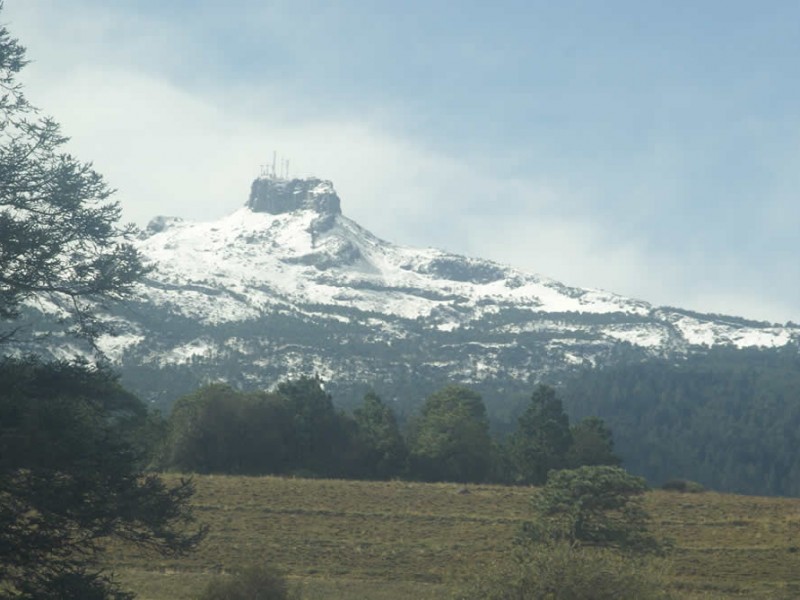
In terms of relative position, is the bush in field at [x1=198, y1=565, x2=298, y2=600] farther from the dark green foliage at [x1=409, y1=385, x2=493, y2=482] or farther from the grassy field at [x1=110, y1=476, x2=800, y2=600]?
the dark green foliage at [x1=409, y1=385, x2=493, y2=482]

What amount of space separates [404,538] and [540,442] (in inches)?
1527

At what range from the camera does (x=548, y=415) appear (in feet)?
302

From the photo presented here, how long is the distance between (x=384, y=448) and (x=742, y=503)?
1291 inches

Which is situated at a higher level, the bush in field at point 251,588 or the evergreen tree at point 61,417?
the evergreen tree at point 61,417

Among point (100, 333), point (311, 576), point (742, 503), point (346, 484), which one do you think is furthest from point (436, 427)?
point (100, 333)

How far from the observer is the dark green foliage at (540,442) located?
85375 mm

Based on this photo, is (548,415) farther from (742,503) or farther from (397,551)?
(397,551)

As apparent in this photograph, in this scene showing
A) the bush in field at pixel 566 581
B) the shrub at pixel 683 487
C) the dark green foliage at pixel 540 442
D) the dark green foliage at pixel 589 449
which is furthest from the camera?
the dark green foliage at pixel 589 449

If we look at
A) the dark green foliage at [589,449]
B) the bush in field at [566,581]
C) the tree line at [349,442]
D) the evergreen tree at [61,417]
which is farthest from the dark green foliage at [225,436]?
the evergreen tree at [61,417]

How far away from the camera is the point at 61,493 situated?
1844 cm

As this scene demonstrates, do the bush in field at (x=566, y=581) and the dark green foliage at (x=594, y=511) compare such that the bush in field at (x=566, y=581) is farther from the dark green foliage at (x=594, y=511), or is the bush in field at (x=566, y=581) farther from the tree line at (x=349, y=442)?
the tree line at (x=349, y=442)

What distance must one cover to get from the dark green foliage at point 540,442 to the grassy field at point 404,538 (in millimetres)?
23282

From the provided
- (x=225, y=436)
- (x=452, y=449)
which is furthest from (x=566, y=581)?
(x=452, y=449)

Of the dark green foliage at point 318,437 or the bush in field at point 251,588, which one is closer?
the bush in field at point 251,588
